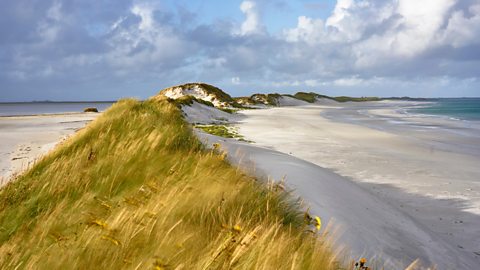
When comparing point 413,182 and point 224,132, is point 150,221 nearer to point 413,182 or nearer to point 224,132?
point 413,182

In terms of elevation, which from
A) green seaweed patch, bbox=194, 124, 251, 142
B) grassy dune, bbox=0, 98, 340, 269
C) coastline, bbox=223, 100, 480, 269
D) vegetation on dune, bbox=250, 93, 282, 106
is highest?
vegetation on dune, bbox=250, 93, 282, 106

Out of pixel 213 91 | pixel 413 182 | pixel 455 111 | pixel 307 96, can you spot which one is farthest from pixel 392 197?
pixel 307 96

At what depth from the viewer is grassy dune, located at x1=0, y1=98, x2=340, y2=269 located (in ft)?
7.07

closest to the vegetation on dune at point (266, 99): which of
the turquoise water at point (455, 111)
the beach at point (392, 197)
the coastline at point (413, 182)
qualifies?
the turquoise water at point (455, 111)

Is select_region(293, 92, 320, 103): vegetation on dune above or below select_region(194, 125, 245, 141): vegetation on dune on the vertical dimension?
above

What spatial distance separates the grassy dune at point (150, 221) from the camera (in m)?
2.15

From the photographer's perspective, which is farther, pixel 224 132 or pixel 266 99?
pixel 266 99

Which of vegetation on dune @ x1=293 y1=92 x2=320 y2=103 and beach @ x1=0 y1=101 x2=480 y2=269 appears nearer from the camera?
beach @ x1=0 y1=101 x2=480 y2=269

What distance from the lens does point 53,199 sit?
163 inches

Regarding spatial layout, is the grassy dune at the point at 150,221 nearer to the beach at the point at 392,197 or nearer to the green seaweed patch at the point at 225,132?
the beach at the point at 392,197

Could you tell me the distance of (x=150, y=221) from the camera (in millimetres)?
2584

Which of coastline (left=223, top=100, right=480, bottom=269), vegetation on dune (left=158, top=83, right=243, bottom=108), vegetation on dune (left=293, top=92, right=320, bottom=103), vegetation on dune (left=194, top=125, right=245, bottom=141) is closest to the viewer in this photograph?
coastline (left=223, top=100, right=480, bottom=269)

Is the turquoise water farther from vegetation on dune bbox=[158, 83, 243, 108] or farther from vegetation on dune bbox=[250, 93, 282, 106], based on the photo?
vegetation on dune bbox=[158, 83, 243, 108]

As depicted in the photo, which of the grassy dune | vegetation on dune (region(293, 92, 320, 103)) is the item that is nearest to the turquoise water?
vegetation on dune (region(293, 92, 320, 103))
